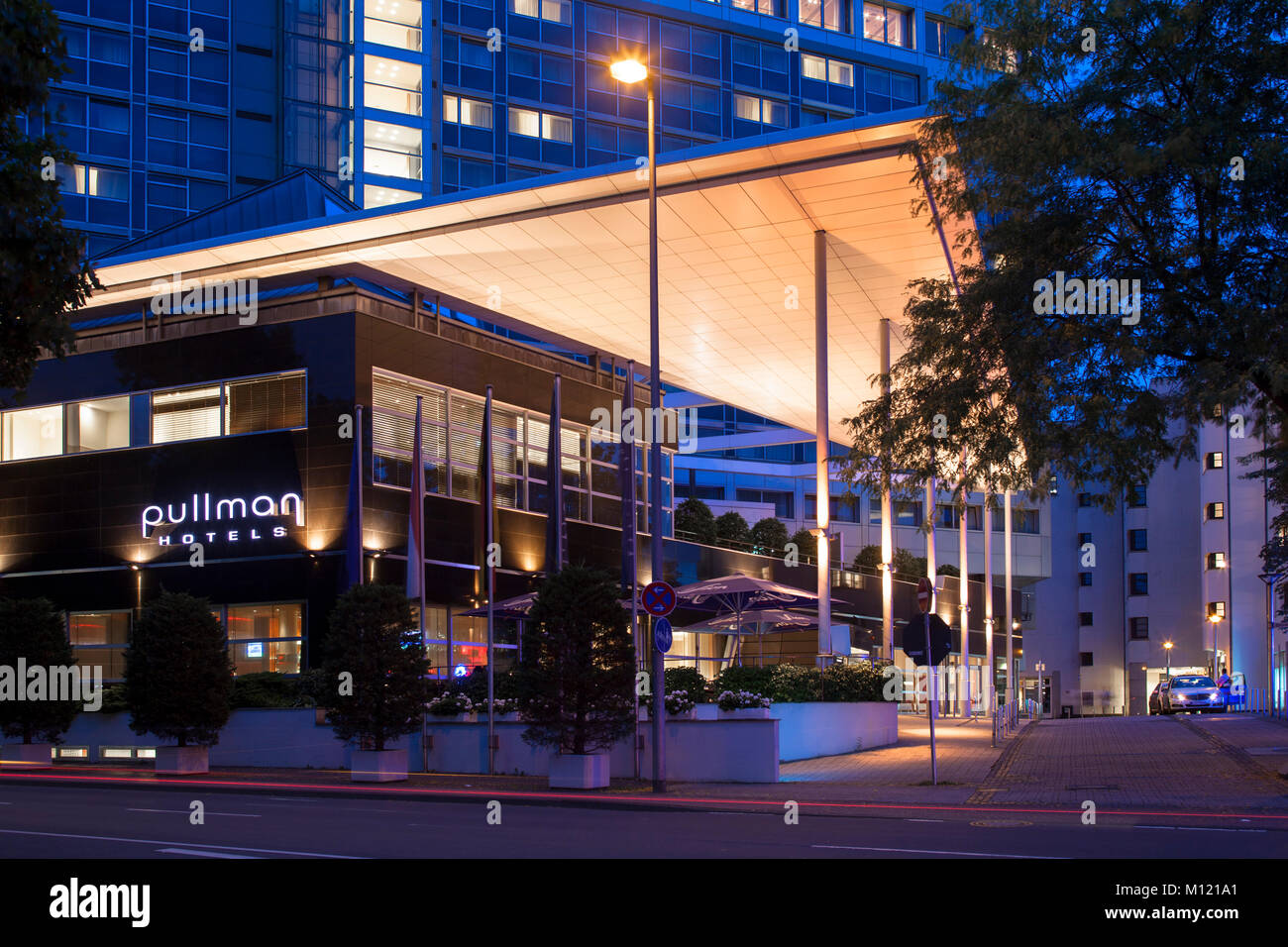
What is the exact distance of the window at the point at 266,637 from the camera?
1246 inches

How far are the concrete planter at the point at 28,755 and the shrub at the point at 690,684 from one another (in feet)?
50.1

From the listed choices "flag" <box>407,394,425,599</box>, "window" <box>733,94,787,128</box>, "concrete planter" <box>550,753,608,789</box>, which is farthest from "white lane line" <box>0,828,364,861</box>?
"window" <box>733,94,787,128</box>

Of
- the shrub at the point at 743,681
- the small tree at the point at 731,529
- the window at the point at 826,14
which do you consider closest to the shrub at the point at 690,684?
the shrub at the point at 743,681

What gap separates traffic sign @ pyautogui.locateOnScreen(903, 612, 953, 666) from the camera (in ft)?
68.4

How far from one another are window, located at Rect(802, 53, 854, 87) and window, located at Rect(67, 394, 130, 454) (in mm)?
A: 60085

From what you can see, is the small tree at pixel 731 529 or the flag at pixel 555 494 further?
the small tree at pixel 731 529

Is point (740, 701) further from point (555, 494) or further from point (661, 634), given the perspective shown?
point (555, 494)

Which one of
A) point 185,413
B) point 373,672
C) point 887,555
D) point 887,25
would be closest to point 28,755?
point 185,413

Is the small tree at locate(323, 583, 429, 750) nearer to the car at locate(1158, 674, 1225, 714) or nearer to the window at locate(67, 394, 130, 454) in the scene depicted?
the window at locate(67, 394, 130, 454)

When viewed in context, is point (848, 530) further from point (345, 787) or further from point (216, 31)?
point (345, 787)

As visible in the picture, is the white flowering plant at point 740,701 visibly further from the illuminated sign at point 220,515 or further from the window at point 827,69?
the window at point 827,69

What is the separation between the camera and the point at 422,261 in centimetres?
3250
